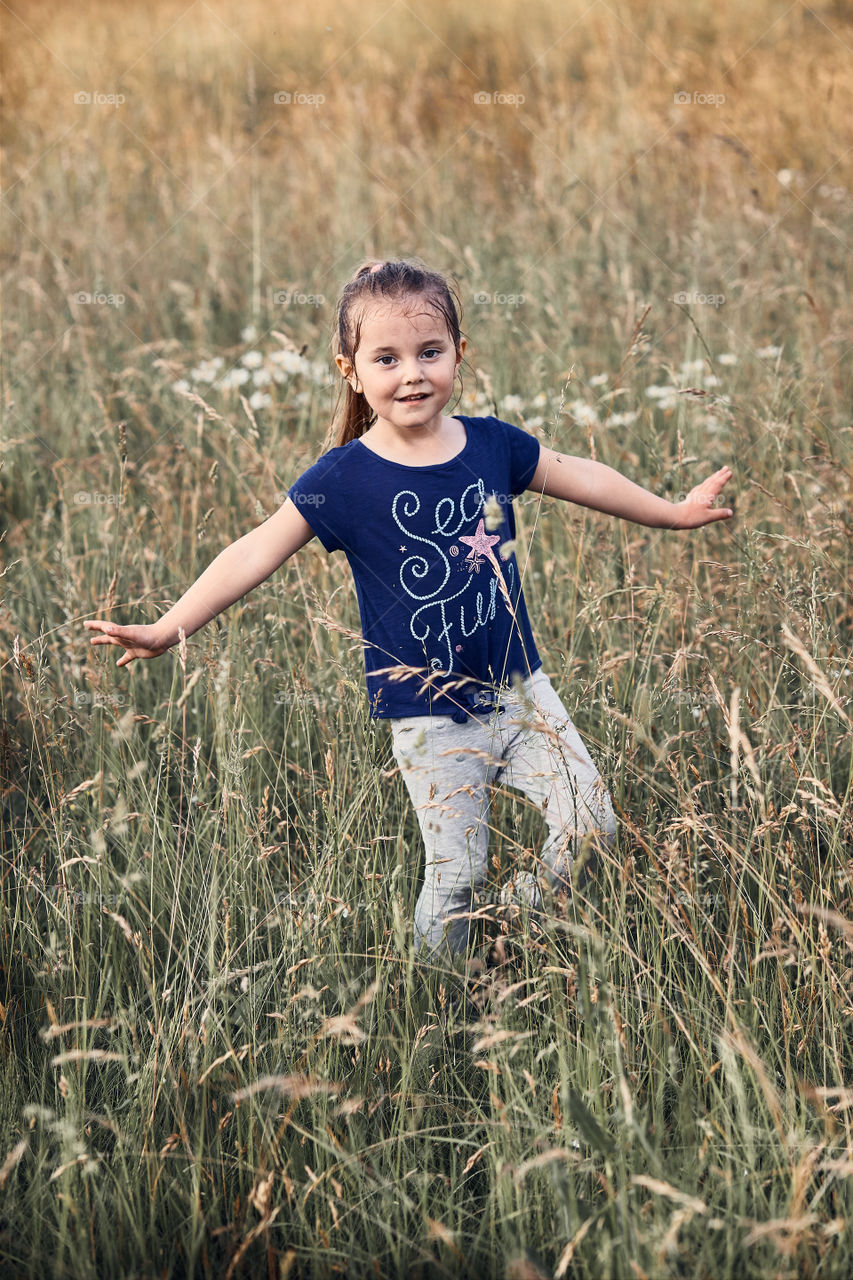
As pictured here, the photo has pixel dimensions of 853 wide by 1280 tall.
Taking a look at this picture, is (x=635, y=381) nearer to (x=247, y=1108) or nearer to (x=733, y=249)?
(x=733, y=249)

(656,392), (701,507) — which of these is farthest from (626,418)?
(701,507)

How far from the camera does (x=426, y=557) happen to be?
184cm

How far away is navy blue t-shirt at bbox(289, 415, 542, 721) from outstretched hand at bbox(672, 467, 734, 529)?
357 mm

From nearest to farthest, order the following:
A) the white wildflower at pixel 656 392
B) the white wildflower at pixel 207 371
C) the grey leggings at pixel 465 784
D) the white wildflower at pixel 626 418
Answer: the grey leggings at pixel 465 784 < the white wildflower at pixel 626 418 < the white wildflower at pixel 656 392 < the white wildflower at pixel 207 371

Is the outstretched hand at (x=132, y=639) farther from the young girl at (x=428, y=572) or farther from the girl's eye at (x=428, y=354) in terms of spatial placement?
the girl's eye at (x=428, y=354)

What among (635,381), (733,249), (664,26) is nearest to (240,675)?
(635,381)

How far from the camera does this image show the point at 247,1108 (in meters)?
1.58

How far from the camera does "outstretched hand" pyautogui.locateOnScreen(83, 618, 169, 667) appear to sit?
1740 millimetres

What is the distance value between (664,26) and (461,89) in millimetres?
1850

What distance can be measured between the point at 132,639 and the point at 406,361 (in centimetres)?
66

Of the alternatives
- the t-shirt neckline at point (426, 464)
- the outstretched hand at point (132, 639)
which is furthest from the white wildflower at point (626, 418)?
the outstretched hand at point (132, 639)

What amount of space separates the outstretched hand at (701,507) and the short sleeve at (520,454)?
0.29 metres

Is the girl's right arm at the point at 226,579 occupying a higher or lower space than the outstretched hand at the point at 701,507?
lower

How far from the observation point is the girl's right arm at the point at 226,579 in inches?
70.9
